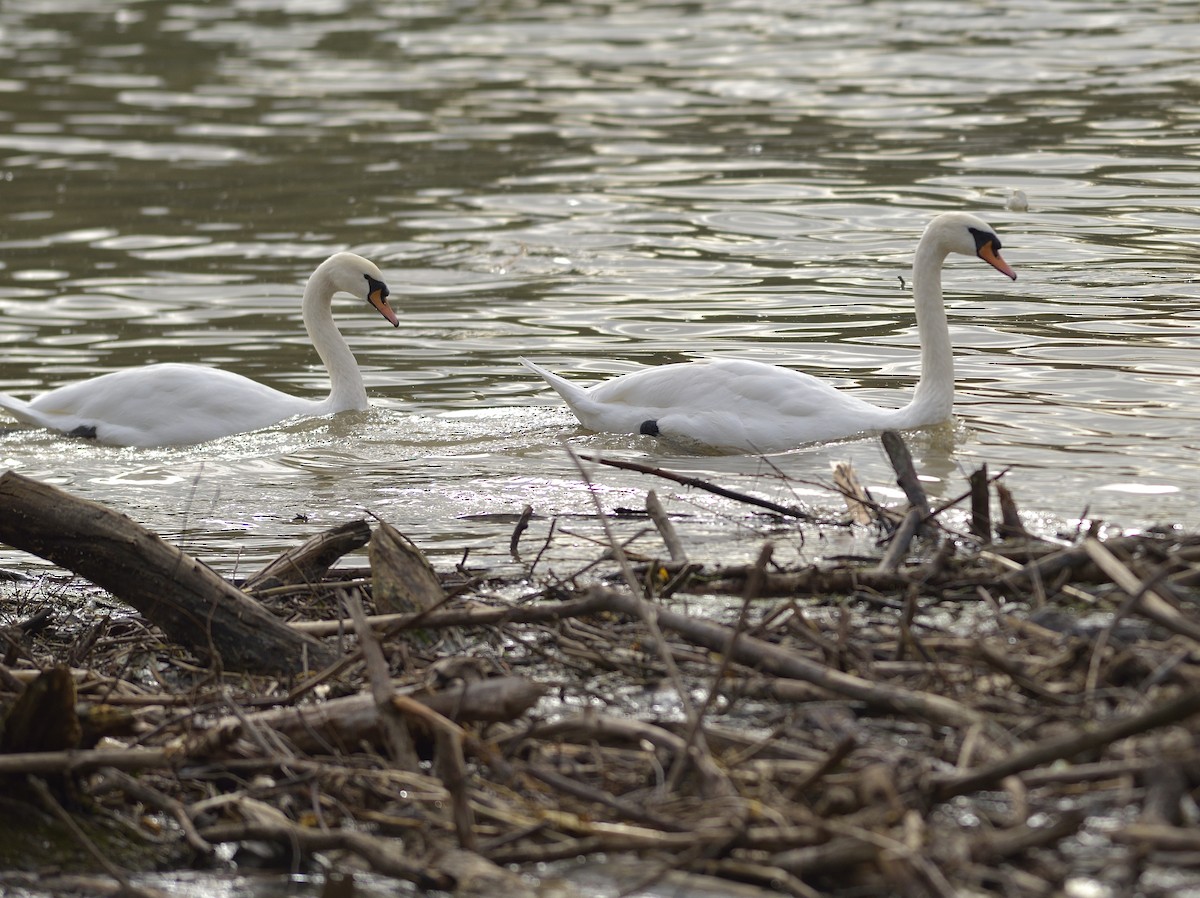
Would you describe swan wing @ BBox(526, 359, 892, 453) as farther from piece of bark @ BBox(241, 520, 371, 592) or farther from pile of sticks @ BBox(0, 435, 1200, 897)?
piece of bark @ BBox(241, 520, 371, 592)

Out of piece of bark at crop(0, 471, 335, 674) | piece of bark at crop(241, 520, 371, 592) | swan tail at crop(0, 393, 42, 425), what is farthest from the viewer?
swan tail at crop(0, 393, 42, 425)

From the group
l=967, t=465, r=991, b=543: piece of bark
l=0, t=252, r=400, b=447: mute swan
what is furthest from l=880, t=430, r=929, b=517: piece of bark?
l=0, t=252, r=400, b=447: mute swan

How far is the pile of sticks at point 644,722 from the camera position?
3.76 metres

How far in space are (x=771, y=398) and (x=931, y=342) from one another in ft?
3.30

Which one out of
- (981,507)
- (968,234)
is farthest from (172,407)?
(981,507)

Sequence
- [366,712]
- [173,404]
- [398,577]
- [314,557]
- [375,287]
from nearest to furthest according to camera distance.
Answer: [366,712], [398,577], [314,557], [173,404], [375,287]

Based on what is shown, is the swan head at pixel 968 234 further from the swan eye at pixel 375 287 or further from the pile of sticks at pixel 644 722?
the pile of sticks at pixel 644 722

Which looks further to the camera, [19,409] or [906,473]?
[19,409]

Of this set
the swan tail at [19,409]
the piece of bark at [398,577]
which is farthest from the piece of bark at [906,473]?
the swan tail at [19,409]

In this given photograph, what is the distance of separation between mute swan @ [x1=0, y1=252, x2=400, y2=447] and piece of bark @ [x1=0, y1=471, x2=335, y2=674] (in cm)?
468

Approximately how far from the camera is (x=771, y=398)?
8.91 m

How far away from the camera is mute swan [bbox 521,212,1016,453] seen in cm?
881

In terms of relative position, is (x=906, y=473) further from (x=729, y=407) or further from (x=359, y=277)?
(x=359, y=277)

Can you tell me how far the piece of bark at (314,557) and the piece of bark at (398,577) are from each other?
0.39 meters
